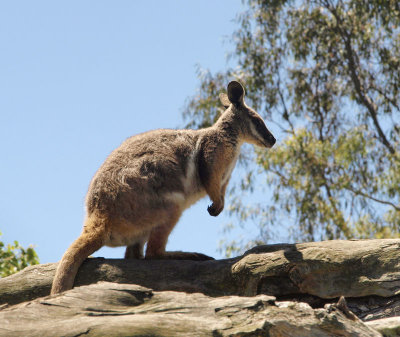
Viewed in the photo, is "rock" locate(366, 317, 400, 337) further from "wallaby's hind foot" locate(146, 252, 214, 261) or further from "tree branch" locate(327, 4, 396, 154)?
"tree branch" locate(327, 4, 396, 154)

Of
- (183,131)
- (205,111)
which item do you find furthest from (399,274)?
(205,111)

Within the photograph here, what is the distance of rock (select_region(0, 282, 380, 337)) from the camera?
430 centimetres

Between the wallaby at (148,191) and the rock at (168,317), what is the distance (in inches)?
37.1

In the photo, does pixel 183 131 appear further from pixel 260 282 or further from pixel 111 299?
pixel 111 299

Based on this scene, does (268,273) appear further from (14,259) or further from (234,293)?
(14,259)

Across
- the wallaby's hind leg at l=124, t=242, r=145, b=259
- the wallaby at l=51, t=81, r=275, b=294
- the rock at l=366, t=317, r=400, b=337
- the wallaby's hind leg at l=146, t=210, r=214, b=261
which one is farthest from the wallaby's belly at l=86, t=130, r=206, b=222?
the rock at l=366, t=317, r=400, b=337

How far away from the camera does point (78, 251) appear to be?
5887 mm

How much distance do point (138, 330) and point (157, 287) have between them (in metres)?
1.63

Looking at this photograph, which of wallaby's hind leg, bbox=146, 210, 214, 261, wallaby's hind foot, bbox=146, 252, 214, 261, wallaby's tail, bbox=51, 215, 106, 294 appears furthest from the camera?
wallaby's hind foot, bbox=146, 252, 214, 261

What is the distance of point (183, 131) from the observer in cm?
Result: 723

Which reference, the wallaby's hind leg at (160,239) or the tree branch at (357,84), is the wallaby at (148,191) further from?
the tree branch at (357,84)

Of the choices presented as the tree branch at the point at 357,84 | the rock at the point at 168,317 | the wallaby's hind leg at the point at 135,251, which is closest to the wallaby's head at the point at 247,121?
the wallaby's hind leg at the point at 135,251

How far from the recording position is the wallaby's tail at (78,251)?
5.67 meters

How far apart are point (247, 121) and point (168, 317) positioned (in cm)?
368
